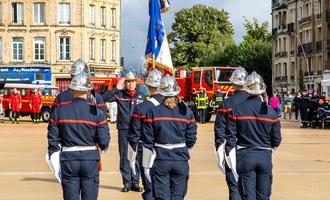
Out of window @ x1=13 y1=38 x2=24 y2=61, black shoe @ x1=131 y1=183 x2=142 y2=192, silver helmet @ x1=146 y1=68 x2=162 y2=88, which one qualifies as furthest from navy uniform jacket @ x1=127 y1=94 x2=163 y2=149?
window @ x1=13 y1=38 x2=24 y2=61

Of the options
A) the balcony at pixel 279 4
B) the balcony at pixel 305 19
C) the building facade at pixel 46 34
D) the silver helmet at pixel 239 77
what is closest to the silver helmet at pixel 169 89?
the silver helmet at pixel 239 77

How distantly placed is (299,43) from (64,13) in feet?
86.3

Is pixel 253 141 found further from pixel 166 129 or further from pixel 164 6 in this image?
pixel 164 6

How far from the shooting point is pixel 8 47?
229ft

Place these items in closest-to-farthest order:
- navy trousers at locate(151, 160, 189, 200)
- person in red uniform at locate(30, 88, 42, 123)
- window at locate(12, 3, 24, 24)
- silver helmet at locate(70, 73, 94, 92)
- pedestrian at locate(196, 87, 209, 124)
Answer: silver helmet at locate(70, 73, 94, 92)
navy trousers at locate(151, 160, 189, 200)
pedestrian at locate(196, 87, 209, 124)
person in red uniform at locate(30, 88, 42, 123)
window at locate(12, 3, 24, 24)

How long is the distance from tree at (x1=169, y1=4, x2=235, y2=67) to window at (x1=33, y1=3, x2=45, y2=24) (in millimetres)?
31578

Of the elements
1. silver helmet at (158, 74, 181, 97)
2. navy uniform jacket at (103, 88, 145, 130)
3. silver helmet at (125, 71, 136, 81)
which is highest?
silver helmet at (125, 71, 136, 81)

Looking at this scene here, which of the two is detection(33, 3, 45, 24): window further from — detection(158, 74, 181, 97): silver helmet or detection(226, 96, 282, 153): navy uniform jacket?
detection(226, 96, 282, 153): navy uniform jacket

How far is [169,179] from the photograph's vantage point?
357 inches

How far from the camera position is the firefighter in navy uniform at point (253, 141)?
9062 millimetres

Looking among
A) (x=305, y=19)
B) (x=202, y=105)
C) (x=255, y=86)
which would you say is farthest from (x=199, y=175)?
(x=305, y=19)

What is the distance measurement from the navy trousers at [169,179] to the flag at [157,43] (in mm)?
10383

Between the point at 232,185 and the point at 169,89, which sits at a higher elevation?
the point at 169,89

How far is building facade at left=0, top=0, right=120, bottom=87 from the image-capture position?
69.5 metres
